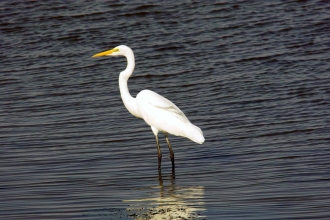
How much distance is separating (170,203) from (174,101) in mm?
4823

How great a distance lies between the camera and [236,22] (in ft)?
51.5

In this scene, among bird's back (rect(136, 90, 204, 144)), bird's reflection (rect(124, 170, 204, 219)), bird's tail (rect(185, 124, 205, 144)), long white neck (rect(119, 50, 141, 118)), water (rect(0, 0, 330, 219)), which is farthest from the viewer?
long white neck (rect(119, 50, 141, 118))

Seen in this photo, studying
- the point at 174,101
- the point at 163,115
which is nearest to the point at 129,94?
the point at 163,115

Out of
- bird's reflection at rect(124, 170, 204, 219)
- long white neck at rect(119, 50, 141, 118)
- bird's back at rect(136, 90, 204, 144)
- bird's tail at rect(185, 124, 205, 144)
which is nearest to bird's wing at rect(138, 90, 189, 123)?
bird's back at rect(136, 90, 204, 144)

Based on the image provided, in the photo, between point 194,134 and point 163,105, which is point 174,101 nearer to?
point 163,105

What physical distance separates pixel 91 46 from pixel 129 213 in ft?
30.6

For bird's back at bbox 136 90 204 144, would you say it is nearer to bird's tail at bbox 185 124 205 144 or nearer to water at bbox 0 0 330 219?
bird's tail at bbox 185 124 205 144

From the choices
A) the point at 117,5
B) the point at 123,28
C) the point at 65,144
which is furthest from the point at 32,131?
the point at 117,5

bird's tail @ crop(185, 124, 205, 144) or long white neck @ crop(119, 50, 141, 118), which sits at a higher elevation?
long white neck @ crop(119, 50, 141, 118)

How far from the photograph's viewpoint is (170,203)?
666cm

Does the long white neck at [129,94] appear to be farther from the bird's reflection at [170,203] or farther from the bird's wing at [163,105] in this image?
the bird's reflection at [170,203]

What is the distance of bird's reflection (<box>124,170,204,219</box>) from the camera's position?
6.21 meters

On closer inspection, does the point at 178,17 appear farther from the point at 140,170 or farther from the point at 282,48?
the point at 140,170

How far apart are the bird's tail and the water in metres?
0.23
